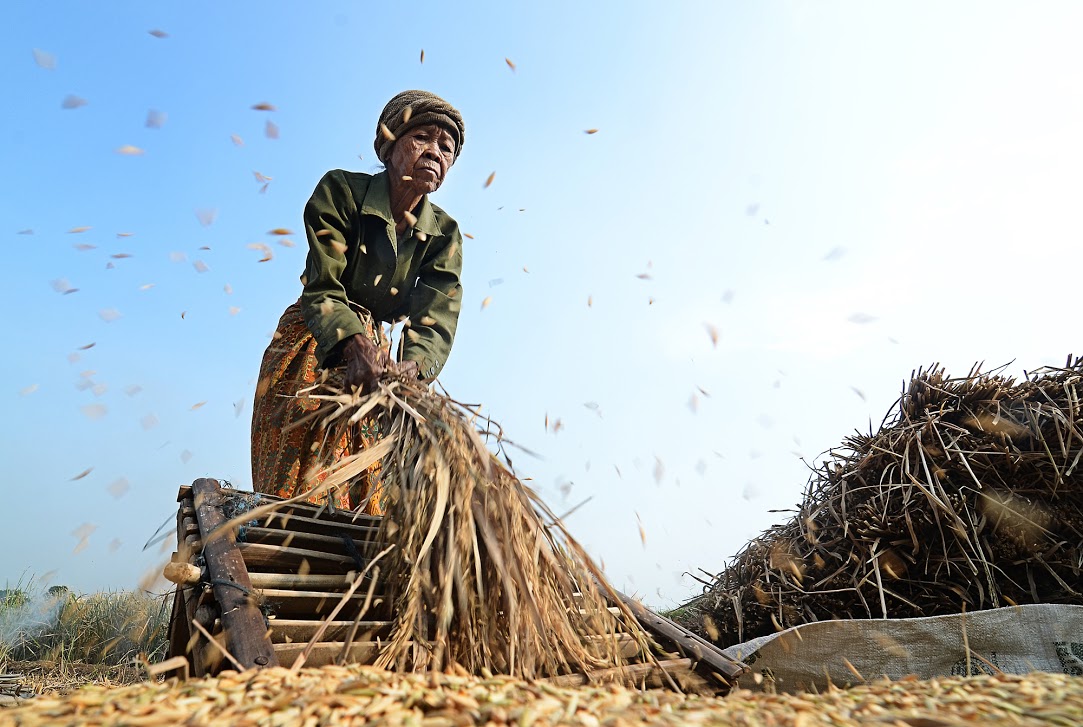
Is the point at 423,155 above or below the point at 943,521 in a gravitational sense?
above

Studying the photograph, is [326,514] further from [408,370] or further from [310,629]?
[310,629]

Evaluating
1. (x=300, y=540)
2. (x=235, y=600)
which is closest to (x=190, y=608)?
(x=235, y=600)

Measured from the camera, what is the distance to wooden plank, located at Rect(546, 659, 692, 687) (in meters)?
1.77

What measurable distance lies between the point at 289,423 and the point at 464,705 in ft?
6.62

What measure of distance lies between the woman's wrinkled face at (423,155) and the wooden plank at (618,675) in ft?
7.53

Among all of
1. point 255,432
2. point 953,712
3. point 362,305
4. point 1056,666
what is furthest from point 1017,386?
point 255,432

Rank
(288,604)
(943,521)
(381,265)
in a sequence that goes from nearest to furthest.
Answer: (288,604), (943,521), (381,265)

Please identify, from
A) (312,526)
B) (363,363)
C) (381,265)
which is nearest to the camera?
(312,526)

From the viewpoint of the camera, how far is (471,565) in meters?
1.87

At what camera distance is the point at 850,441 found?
11.2 ft

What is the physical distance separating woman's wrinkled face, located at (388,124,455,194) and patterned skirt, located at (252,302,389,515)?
75 cm

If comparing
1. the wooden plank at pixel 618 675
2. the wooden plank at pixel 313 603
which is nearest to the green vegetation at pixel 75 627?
the wooden plank at pixel 313 603

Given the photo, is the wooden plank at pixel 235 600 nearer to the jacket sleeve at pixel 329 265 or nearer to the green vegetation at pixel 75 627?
the jacket sleeve at pixel 329 265

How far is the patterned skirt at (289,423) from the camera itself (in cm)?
298
